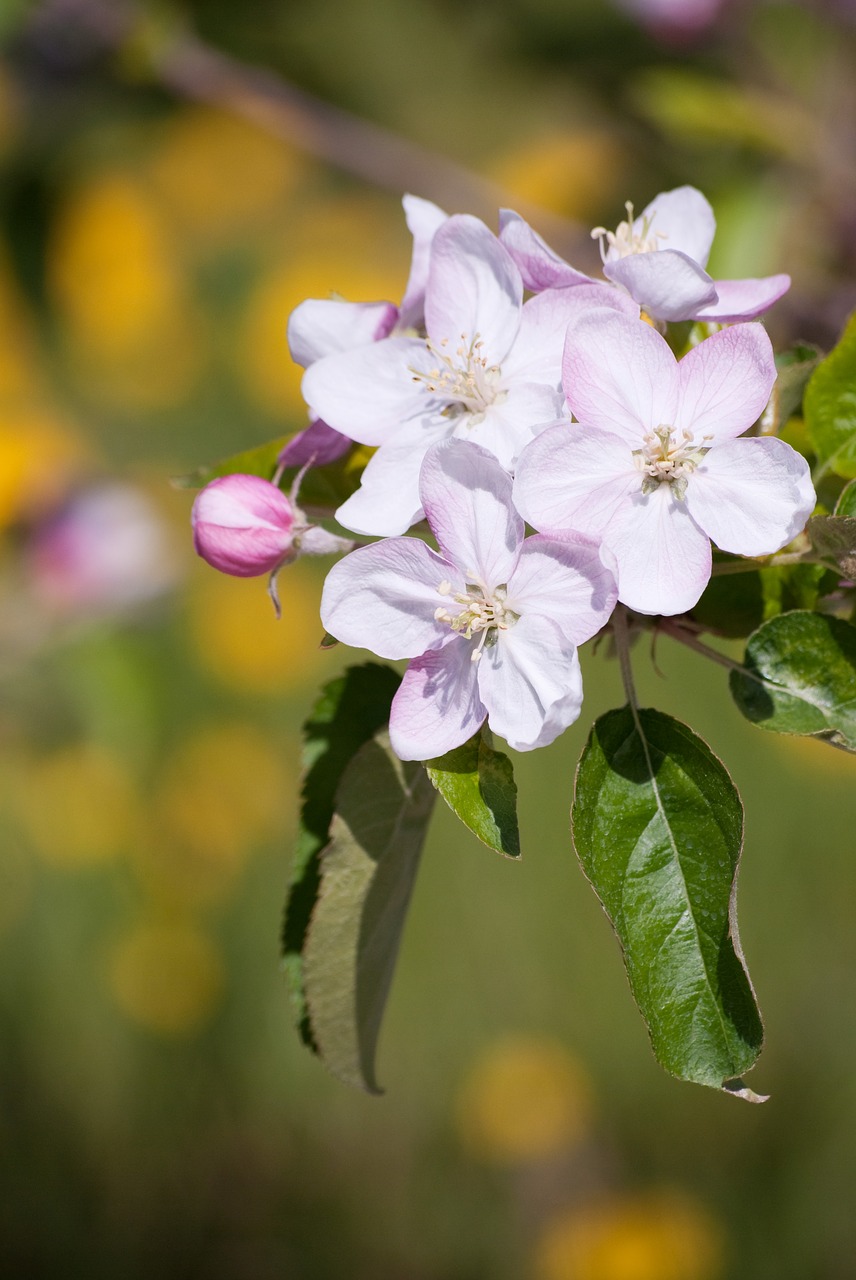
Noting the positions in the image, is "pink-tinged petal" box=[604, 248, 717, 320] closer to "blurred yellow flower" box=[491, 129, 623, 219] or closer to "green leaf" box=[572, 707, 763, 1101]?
"green leaf" box=[572, 707, 763, 1101]

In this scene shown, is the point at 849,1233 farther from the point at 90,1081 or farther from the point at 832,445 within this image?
the point at 832,445

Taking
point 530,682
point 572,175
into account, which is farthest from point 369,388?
point 572,175

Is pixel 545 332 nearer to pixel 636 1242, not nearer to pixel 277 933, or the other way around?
pixel 636 1242

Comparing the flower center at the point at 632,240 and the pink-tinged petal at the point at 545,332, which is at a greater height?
the flower center at the point at 632,240

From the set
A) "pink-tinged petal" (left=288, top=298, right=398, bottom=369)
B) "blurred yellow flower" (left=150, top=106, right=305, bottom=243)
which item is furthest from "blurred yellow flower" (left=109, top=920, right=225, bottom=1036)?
"blurred yellow flower" (left=150, top=106, right=305, bottom=243)

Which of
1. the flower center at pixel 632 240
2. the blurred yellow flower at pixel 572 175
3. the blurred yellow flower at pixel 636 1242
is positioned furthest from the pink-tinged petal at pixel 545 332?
the blurred yellow flower at pixel 572 175

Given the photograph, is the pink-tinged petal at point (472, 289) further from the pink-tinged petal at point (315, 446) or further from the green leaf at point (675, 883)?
the green leaf at point (675, 883)

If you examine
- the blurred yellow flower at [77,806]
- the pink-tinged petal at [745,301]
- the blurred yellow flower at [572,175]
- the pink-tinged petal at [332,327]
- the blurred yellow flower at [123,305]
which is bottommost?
the blurred yellow flower at [77,806]
